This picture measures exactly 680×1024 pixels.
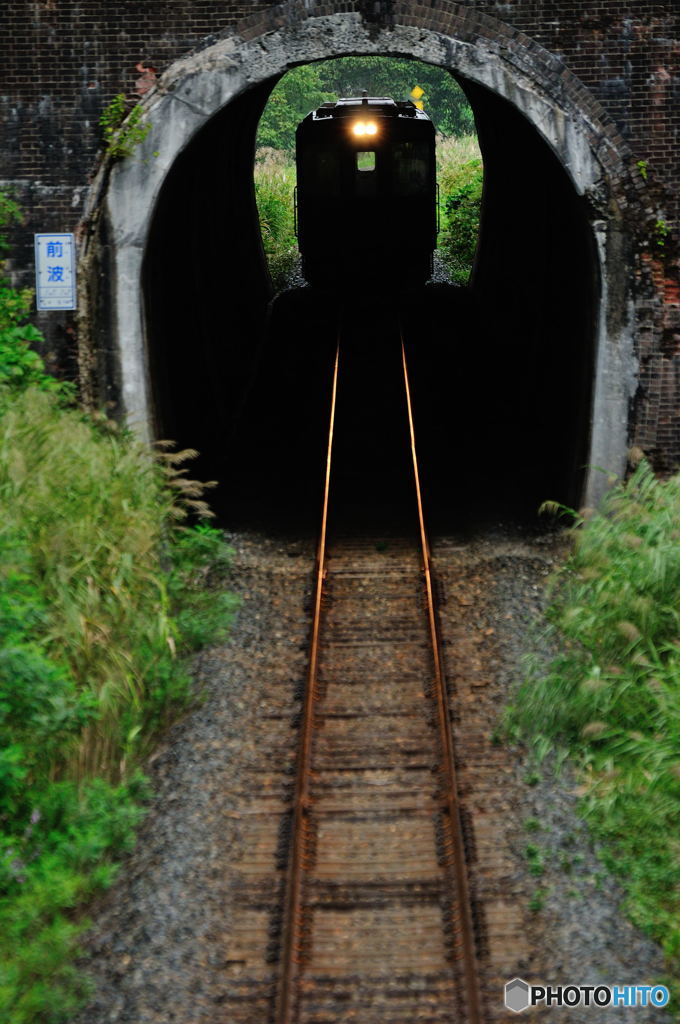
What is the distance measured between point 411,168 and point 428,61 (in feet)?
31.7

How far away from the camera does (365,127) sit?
→ 1873cm

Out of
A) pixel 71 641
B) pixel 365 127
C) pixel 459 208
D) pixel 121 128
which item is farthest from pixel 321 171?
pixel 71 641

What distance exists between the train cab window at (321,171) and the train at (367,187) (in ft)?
0.05

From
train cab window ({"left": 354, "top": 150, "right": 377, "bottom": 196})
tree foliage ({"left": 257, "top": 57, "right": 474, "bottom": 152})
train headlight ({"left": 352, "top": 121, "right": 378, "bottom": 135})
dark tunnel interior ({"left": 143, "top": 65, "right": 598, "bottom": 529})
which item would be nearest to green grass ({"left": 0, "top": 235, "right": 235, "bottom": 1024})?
dark tunnel interior ({"left": 143, "top": 65, "right": 598, "bottom": 529})

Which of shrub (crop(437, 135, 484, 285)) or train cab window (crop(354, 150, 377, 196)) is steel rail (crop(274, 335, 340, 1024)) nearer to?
train cab window (crop(354, 150, 377, 196))

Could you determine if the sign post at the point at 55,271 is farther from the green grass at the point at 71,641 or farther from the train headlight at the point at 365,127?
the train headlight at the point at 365,127

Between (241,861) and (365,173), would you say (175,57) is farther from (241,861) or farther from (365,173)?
(365,173)

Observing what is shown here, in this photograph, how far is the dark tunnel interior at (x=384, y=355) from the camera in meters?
11.6

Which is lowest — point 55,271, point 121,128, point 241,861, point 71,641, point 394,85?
point 241,861

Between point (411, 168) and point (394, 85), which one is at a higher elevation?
point (394, 85)

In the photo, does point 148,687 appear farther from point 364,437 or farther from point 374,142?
point 374,142
